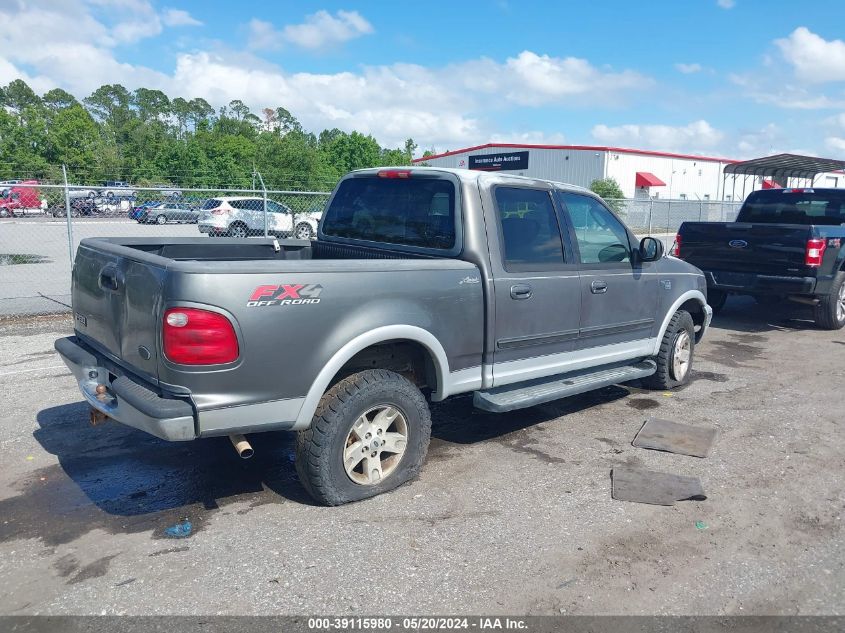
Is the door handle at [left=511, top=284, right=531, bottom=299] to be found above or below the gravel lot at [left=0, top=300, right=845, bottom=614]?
above

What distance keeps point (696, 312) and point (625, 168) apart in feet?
139

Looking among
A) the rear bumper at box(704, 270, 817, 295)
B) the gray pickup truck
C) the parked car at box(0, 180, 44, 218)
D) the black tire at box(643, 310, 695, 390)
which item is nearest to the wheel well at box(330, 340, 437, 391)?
the gray pickup truck

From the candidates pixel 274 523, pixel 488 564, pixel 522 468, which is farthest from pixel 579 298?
pixel 274 523

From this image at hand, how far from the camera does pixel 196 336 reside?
10.6ft

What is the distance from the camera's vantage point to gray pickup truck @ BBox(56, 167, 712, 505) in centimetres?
331

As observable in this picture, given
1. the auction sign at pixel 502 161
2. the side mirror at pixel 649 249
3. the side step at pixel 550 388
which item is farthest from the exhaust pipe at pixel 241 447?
the auction sign at pixel 502 161

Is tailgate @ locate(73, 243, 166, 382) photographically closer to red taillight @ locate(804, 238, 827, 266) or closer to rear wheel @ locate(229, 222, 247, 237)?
red taillight @ locate(804, 238, 827, 266)

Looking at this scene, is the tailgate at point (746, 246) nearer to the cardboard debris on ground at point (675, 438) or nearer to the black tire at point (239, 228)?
the cardboard debris on ground at point (675, 438)

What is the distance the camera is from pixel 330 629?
112 inches

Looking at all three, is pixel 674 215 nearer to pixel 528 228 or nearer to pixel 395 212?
pixel 528 228

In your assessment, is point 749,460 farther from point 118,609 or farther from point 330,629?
point 118,609

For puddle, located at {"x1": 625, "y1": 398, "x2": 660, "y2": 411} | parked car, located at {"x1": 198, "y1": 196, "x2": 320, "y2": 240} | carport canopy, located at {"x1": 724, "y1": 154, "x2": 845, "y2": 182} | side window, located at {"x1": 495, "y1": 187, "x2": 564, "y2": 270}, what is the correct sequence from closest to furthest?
side window, located at {"x1": 495, "y1": 187, "x2": 564, "y2": 270}
puddle, located at {"x1": 625, "y1": 398, "x2": 660, "y2": 411}
parked car, located at {"x1": 198, "y1": 196, "x2": 320, "y2": 240}
carport canopy, located at {"x1": 724, "y1": 154, "x2": 845, "y2": 182}

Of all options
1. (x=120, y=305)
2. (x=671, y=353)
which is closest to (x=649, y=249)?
(x=671, y=353)

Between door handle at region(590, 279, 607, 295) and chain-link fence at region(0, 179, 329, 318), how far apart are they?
277 inches
